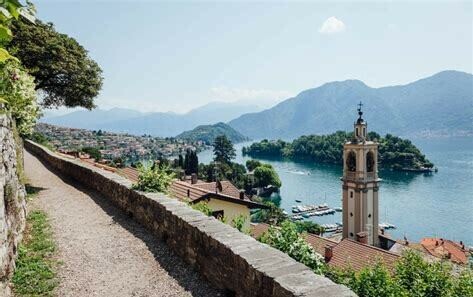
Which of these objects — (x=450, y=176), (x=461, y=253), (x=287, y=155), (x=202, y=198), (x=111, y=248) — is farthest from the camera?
(x=287, y=155)

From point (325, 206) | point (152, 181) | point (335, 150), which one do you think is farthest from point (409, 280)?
point (335, 150)

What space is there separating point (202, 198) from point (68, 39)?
6785 millimetres

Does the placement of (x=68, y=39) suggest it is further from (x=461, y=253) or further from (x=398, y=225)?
(x=398, y=225)

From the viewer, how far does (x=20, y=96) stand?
7.28m

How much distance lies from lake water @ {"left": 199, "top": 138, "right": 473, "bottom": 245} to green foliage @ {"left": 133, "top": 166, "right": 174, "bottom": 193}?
51455 millimetres

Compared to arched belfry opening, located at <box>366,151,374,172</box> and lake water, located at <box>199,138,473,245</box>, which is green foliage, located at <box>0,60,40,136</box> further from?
lake water, located at <box>199,138,473,245</box>

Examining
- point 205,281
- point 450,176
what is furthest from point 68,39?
point 450,176

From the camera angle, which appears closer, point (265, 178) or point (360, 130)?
point (360, 130)

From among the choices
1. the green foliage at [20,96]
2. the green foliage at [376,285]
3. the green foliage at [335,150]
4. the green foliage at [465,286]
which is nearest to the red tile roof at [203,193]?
the green foliage at [20,96]

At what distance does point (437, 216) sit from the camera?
6053cm

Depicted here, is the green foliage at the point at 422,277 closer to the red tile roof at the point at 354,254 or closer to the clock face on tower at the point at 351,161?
the red tile roof at the point at 354,254

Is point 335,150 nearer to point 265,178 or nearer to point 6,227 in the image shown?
point 265,178

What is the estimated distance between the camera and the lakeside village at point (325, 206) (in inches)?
416

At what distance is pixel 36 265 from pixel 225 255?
2537mm
